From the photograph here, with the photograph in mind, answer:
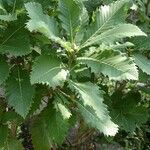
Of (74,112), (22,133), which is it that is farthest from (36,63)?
(22,133)

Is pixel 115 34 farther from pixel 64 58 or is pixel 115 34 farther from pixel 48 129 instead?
pixel 48 129

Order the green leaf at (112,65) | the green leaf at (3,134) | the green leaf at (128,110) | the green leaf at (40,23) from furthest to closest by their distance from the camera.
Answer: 1. the green leaf at (128,110)
2. the green leaf at (3,134)
3. the green leaf at (112,65)
4. the green leaf at (40,23)

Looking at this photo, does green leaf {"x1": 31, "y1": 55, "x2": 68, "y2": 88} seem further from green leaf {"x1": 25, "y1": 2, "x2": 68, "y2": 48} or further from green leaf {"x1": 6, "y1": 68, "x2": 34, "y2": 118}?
green leaf {"x1": 6, "y1": 68, "x2": 34, "y2": 118}

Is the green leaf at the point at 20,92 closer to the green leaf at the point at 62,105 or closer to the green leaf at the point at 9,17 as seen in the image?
the green leaf at the point at 62,105

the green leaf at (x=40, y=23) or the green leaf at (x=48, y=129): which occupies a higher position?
the green leaf at (x=40, y=23)

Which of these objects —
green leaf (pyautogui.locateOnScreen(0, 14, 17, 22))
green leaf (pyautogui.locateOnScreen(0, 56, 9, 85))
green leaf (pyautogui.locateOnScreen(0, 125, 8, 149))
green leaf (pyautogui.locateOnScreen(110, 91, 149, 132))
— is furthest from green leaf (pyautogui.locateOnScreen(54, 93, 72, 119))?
green leaf (pyautogui.locateOnScreen(110, 91, 149, 132))

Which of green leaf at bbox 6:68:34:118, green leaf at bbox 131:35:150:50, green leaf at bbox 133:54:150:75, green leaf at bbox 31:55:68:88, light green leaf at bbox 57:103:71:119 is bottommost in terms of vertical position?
light green leaf at bbox 57:103:71:119

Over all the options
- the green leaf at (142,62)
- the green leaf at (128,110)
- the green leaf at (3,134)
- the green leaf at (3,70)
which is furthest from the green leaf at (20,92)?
the green leaf at (128,110)
